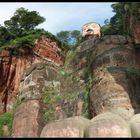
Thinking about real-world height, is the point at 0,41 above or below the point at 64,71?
above

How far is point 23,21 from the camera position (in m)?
32.2

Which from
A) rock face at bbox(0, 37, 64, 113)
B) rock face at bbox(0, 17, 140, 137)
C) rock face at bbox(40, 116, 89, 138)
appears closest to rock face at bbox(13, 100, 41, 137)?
rock face at bbox(0, 17, 140, 137)

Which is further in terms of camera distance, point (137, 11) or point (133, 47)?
point (133, 47)

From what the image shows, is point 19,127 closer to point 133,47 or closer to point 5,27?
point 133,47

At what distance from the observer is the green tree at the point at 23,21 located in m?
31.8

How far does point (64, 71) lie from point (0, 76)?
481 cm

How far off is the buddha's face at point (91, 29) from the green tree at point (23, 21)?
4.86 m

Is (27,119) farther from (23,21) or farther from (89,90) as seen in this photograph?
(23,21)

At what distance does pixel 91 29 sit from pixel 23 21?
617 cm

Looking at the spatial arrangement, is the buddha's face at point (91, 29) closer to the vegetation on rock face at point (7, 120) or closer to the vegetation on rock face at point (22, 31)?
the vegetation on rock face at point (22, 31)

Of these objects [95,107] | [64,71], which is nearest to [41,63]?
[64,71]

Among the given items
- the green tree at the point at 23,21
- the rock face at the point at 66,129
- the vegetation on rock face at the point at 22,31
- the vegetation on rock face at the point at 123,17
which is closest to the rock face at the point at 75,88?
the rock face at the point at 66,129

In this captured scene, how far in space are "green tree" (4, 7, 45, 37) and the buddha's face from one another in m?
4.86

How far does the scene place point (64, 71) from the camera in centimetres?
2575
